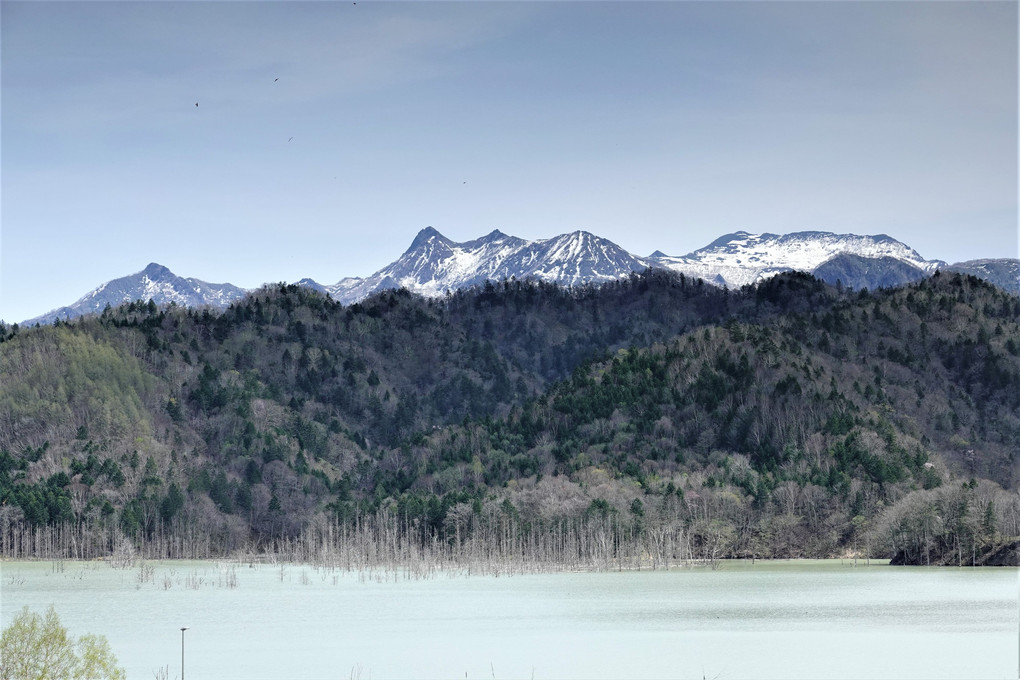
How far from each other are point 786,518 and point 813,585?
6711 cm

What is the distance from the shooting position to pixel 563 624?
93875mm

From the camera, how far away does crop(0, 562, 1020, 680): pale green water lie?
69500 millimetres

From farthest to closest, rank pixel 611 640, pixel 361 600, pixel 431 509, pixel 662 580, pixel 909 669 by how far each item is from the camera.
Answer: pixel 431 509, pixel 662 580, pixel 361 600, pixel 611 640, pixel 909 669

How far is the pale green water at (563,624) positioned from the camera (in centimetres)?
6950

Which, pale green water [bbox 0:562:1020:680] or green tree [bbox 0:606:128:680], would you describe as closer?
green tree [bbox 0:606:128:680]

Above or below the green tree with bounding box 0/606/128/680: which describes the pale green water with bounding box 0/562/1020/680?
below

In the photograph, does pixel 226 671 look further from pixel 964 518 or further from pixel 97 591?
pixel 964 518

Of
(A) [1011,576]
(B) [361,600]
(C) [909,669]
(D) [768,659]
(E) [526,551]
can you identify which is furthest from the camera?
(E) [526,551]

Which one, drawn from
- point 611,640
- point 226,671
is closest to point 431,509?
point 611,640

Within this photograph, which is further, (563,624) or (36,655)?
(563,624)

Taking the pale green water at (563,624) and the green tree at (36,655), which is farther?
the pale green water at (563,624)

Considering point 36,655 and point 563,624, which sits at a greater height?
point 36,655

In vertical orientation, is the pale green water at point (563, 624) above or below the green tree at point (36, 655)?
below

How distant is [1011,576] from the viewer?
134 m
